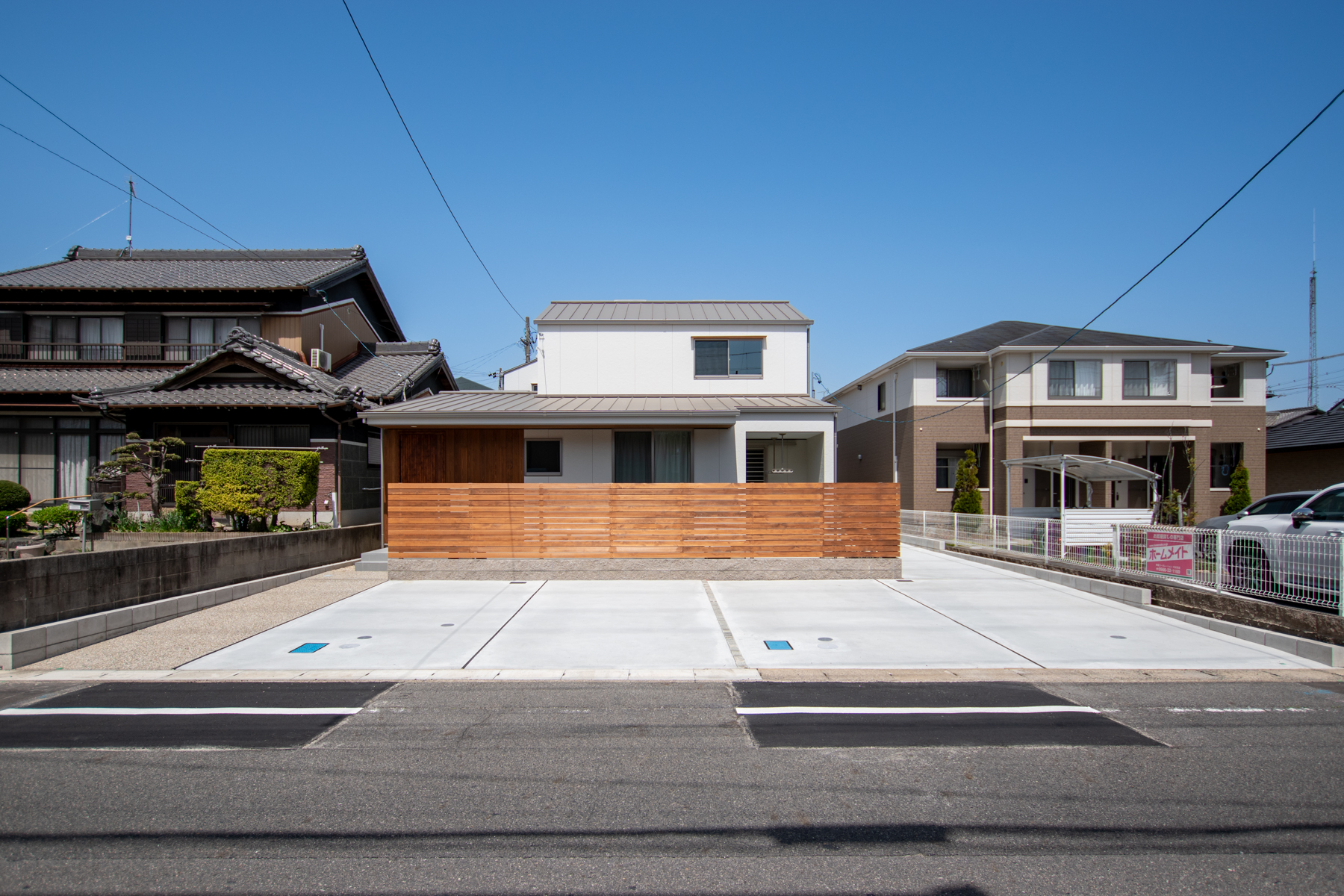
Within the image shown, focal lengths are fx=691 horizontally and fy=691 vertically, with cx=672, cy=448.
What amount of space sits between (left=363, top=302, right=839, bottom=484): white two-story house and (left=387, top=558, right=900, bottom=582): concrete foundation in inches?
105

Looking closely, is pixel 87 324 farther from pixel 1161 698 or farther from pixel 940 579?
pixel 1161 698

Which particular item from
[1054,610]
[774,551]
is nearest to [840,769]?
[1054,610]

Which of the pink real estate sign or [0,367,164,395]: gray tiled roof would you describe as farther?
[0,367,164,395]: gray tiled roof

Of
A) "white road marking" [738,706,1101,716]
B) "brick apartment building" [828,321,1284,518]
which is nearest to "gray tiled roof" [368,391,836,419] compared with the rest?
"white road marking" [738,706,1101,716]

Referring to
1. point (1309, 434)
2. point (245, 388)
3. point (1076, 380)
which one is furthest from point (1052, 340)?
point (245, 388)

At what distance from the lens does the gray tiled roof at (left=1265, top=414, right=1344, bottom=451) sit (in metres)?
25.3

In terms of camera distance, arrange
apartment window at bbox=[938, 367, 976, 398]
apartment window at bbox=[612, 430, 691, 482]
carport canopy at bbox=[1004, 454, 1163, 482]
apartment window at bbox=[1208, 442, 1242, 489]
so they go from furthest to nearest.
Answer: apartment window at bbox=[938, 367, 976, 398], apartment window at bbox=[1208, 442, 1242, 489], carport canopy at bbox=[1004, 454, 1163, 482], apartment window at bbox=[612, 430, 691, 482]

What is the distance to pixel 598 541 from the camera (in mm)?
12539

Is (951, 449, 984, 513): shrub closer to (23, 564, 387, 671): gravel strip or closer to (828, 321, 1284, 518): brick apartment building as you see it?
(828, 321, 1284, 518): brick apartment building

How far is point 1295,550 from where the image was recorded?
8.33 meters

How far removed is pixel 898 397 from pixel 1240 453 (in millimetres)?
12176

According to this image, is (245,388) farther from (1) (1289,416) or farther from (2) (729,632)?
(1) (1289,416)

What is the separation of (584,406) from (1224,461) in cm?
2460

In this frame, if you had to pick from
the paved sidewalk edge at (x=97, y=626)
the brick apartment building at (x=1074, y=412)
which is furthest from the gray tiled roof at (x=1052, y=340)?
the paved sidewalk edge at (x=97, y=626)
